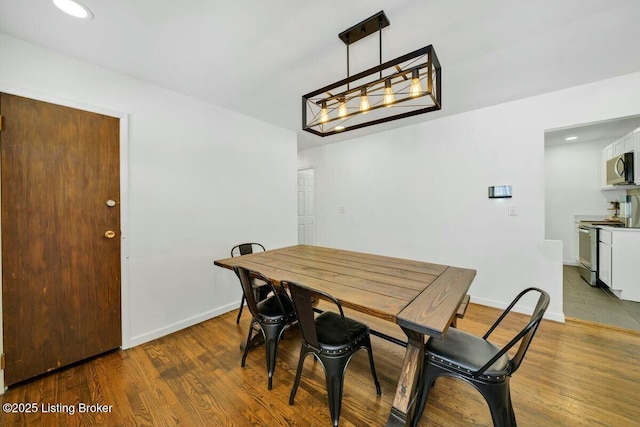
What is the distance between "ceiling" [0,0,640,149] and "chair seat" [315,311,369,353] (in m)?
1.96

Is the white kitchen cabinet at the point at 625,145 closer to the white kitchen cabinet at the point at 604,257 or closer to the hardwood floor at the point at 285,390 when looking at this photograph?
the white kitchen cabinet at the point at 604,257

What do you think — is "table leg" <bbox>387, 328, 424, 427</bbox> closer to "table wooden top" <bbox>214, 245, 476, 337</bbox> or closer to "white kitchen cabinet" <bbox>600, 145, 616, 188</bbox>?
"table wooden top" <bbox>214, 245, 476, 337</bbox>

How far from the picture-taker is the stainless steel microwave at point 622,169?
3029 millimetres

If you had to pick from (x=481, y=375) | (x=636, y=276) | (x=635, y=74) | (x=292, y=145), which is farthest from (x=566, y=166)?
(x=481, y=375)

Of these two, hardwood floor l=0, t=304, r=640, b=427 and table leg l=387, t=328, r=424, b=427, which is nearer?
table leg l=387, t=328, r=424, b=427

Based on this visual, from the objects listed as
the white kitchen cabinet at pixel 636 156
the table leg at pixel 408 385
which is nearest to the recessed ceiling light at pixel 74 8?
the table leg at pixel 408 385

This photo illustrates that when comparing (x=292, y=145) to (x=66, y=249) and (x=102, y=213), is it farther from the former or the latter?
(x=66, y=249)

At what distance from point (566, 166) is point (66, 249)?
752 centimetres

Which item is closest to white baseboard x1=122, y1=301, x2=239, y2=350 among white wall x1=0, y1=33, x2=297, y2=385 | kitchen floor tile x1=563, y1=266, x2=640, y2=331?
white wall x1=0, y1=33, x2=297, y2=385

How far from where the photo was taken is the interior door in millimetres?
5113

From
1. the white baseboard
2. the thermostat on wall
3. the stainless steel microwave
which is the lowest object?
the white baseboard

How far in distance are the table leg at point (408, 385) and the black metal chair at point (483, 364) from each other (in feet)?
0.11

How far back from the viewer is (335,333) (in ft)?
4.87

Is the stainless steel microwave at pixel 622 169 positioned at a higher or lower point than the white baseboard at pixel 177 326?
higher
